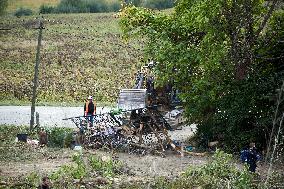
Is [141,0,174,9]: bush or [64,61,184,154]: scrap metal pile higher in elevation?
[141,0,174,9]: bush

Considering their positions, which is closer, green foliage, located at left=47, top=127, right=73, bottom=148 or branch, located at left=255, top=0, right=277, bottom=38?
branch, located at left=255, top=0, right=277, bottom=38

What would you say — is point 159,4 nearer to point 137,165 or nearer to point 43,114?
point 43,114

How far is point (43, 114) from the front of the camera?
28844 millimetres

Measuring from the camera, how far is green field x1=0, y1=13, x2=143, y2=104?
35781 millimetres

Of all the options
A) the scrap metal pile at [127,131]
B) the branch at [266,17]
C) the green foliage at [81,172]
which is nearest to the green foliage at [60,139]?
the scrap metal pile at [127,131]

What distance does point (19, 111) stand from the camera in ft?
96.3

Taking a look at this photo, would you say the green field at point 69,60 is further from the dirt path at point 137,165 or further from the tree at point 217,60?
the dirt path at point 137,165

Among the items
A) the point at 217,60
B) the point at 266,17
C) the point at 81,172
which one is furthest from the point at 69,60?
the point at 81,172

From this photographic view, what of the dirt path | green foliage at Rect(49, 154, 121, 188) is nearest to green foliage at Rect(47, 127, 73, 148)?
the dirt path

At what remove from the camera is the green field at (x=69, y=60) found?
35.8 meters

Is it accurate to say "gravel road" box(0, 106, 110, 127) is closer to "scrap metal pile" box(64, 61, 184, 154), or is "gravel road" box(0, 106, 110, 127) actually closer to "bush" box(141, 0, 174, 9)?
"scrap metal pile" box(64, 61, 184, 154)

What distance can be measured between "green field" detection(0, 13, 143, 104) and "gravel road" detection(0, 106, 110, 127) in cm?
325

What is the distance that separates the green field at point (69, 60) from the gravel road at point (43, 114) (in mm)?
3249

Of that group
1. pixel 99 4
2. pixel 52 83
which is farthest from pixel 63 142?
pixel 99 4
